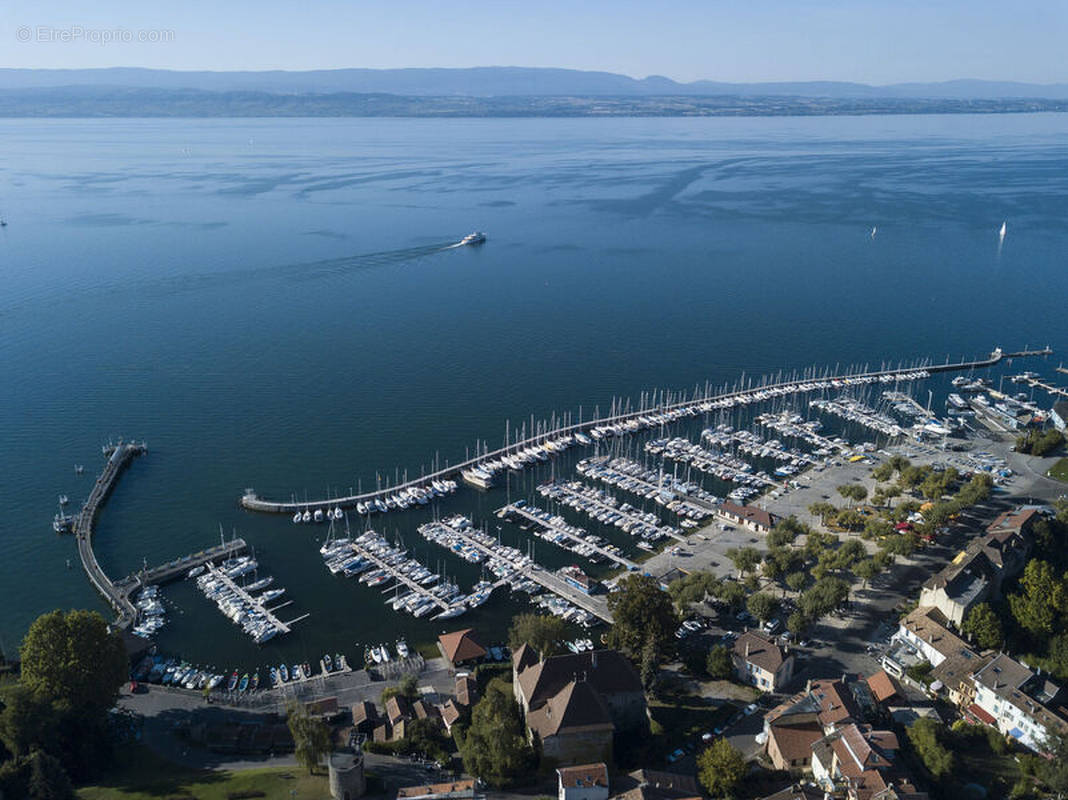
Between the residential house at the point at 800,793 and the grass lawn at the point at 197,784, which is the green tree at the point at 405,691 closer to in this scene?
the grass lawn at the point at 197,784

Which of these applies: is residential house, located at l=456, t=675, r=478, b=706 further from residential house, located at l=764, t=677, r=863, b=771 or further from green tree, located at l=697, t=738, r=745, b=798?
residential house, located at l=764, t=677, r=863, b=771

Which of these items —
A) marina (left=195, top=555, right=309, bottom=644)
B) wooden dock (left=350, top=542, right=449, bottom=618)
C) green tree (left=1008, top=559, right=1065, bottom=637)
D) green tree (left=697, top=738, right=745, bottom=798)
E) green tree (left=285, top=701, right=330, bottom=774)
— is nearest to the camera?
green tree (left=697, top=738, right=745, bottom=798)

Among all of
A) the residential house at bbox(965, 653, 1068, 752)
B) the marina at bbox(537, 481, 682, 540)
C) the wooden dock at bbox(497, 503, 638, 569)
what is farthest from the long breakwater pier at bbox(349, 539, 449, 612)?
the residential house at bbox(965, 653, 1068, 752)

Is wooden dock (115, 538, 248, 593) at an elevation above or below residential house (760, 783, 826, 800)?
below

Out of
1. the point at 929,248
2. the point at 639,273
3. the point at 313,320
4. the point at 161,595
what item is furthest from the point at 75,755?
the point at 929,248

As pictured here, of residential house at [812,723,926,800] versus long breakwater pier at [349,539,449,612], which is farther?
long breakwater pier at [349,539,449,612]

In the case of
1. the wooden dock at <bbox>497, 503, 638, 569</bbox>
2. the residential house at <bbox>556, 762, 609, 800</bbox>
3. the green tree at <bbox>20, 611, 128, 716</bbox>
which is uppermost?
the green tree at <bbox>20, 611, 128, 716</bbox>

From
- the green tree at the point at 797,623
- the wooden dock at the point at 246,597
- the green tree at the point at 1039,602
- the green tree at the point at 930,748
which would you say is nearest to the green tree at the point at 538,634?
the green tree at the point at 797,623

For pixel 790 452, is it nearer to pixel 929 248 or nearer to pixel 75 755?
pixel 75 755

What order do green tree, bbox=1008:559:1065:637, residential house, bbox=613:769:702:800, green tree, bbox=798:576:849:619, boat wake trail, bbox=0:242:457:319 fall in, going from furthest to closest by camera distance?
boat wake trail, bbox=0:242:457:319 < green tree, bbox=798:576:849:619 < green tree, bbox=1008:559:1065:637 < residential house, bbox=613:769:702:800
